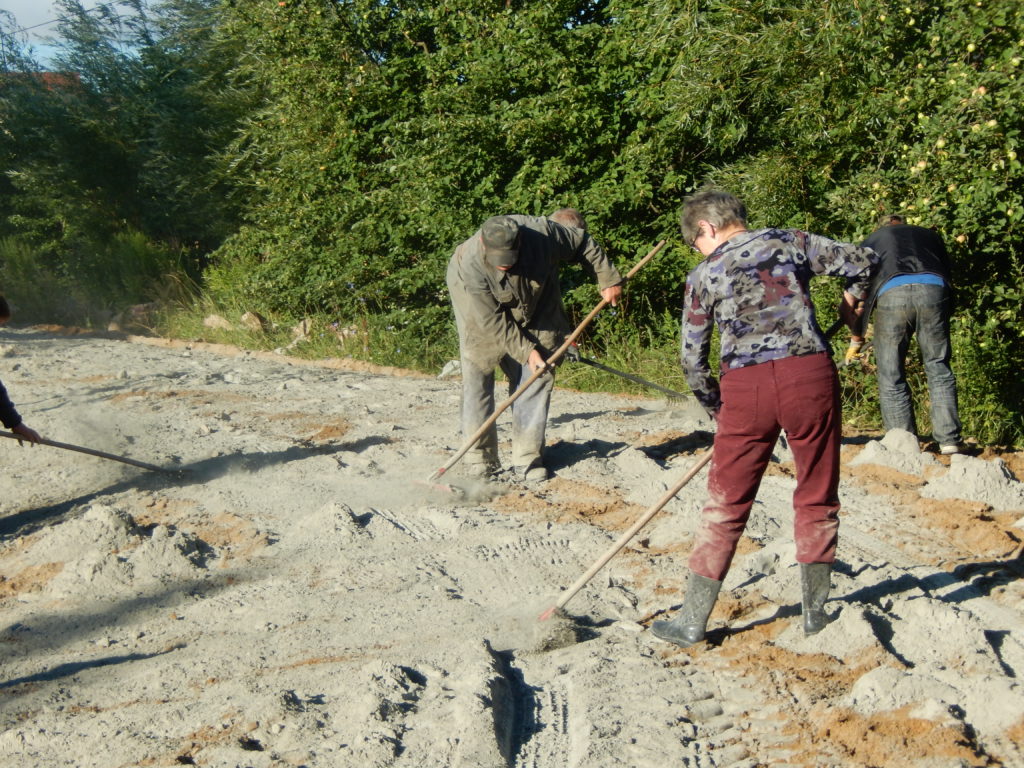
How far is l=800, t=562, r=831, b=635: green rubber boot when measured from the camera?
3959 millimetres

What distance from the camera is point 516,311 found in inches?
257

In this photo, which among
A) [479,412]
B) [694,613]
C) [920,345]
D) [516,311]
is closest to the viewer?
[694,613]

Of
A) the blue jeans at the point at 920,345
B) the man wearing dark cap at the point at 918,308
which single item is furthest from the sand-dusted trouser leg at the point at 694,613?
the blue jeans at the point at 920,345

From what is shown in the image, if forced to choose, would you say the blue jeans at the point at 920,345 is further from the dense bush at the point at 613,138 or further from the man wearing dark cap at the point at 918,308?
the dense bush at the point at 613,138

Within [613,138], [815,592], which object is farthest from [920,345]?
[613,138]

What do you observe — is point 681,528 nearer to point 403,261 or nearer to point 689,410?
point 689,410

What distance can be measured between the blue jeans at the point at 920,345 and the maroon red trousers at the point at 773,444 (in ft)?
10.3

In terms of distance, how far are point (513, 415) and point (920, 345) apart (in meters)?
2.76

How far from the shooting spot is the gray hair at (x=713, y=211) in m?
3.91

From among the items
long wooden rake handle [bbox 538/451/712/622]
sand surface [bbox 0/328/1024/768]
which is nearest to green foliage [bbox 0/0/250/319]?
sand surface [bbox 0/328/1024/768]

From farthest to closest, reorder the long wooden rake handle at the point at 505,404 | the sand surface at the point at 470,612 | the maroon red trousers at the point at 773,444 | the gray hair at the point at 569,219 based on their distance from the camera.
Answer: the gray hair at the point at 569,219, the long wooden rake handle at the point at 505,404, the maroon red trousers at the point at 773,444, the sand surface at the point at 470,612

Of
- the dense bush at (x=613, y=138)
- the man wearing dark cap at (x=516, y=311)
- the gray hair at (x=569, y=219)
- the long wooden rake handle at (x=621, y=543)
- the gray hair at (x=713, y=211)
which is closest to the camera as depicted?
the gray hair at (x=713, y=211)

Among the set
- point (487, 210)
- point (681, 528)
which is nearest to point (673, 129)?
point (487, 210)

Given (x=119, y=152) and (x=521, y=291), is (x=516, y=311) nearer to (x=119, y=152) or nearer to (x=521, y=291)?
(x=521, y=291)
